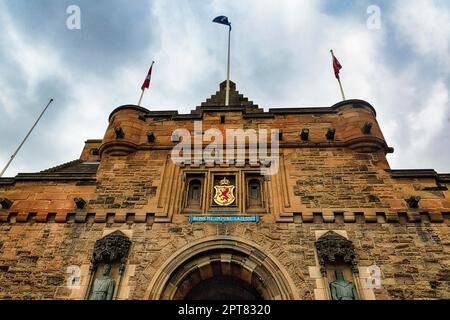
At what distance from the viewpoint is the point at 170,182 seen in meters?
8.82

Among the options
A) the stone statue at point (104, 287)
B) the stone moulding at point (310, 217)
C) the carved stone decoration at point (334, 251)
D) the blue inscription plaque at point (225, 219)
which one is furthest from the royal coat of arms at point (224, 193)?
the stone statue at point (104, 287)

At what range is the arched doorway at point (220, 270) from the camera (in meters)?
7.06

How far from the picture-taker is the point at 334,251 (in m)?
7.12

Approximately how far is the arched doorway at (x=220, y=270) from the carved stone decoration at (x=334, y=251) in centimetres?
94

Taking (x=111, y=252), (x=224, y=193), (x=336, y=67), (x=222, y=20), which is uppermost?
(x=222, y=20)

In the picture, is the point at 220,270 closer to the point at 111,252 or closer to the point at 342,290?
the point at 111,252

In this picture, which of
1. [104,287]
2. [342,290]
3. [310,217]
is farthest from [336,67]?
[104,287]

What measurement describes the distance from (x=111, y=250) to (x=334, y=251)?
→ 5.12 m

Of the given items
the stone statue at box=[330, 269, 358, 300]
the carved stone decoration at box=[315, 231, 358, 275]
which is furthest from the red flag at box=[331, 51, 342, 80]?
the stone statue at box=[330, 269, 358, 300]

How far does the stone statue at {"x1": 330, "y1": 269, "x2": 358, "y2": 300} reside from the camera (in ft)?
21.7
